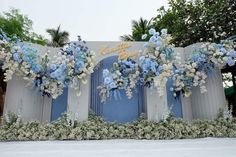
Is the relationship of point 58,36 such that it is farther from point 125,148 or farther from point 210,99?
point 125,148

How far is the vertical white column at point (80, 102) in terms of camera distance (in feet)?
23.4

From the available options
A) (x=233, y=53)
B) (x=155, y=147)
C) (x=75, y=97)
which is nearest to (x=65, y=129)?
(x=75, y=97)

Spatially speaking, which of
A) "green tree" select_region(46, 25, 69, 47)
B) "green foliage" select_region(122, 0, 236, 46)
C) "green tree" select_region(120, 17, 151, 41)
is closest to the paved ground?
"green foliage" select_region(122, 0, 236, 46)

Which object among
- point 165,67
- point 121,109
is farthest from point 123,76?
point 165,67

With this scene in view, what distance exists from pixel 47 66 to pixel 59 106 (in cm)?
138

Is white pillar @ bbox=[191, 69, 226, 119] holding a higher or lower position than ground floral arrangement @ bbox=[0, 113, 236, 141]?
higher

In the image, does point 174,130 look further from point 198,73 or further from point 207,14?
point 207,14

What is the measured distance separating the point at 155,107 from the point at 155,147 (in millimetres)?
1939

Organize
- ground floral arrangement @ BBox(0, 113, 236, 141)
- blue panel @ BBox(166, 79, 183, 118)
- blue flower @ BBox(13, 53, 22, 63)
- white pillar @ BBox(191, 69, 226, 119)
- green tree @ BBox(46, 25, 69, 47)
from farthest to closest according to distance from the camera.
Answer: green tree @ BBox(46, 25, 69, 47)
blue panel @ BBox(166, 79, 183, 118)
white pillar @ BBox(191, 69, 226, 119)
blue flower @ BBox(13, 53, 22, 63)
ground floral arrangement @ BBox(0, 113, 236, 141)

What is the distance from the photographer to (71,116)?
22.4 feet

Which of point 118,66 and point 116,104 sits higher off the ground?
point 118,66

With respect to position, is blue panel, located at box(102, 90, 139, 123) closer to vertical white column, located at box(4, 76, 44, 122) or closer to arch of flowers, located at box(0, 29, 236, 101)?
arch of flowers, located at box(0, 29, 236, 101)

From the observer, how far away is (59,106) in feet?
25.6

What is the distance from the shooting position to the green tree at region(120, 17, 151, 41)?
60.1ft
